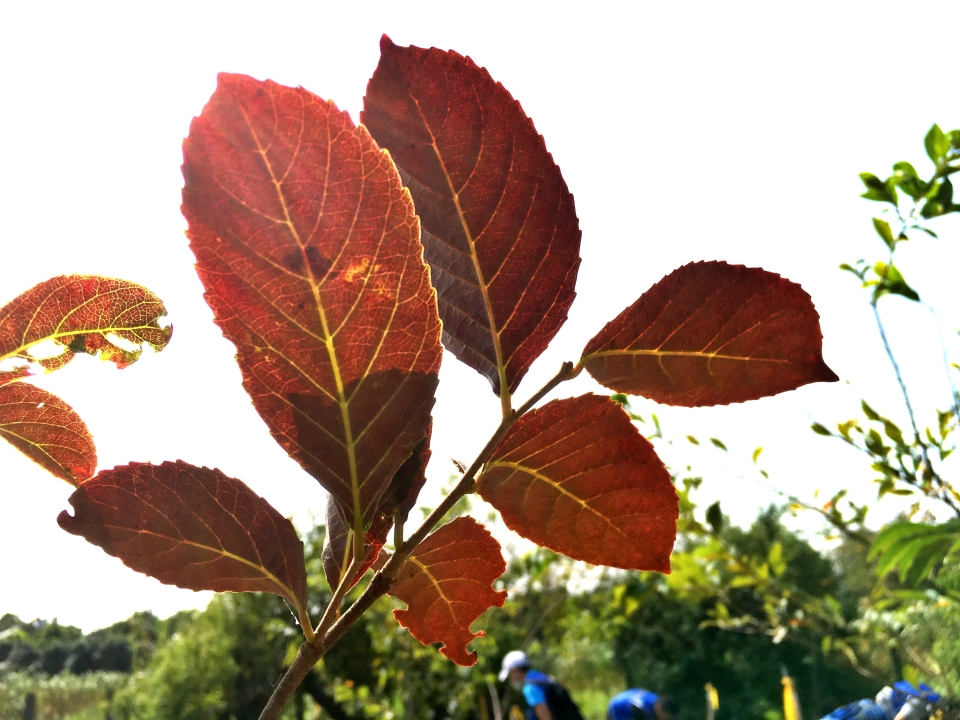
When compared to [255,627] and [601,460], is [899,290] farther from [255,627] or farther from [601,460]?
[255,627]

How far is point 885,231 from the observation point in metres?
1.08

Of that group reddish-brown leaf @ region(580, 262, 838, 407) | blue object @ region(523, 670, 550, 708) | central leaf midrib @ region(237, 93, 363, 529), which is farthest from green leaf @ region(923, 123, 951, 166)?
blue object @ region(523, 670, 550, 708)

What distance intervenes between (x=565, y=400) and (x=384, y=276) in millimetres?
82

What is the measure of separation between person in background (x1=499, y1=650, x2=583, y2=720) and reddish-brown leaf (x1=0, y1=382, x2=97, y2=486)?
5010 millimetres

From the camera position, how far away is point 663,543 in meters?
0.24

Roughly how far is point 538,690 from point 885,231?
15.5ft

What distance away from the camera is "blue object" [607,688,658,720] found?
601cm

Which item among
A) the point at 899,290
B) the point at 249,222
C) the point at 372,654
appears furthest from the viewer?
the point at 372,654

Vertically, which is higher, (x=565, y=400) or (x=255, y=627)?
(x=565, y=400)

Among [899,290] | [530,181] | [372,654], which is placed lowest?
[372,654]

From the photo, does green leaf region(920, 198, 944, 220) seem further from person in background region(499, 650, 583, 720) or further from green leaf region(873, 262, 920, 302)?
person in background region(499, 650, 583, 720)

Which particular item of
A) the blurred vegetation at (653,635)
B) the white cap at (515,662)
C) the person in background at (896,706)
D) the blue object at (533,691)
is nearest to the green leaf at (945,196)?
the blurred vegetation at (653,635)

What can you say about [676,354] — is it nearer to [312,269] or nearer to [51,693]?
[312,269]

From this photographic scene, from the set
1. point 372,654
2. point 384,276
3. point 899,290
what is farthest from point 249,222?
point 372,654
